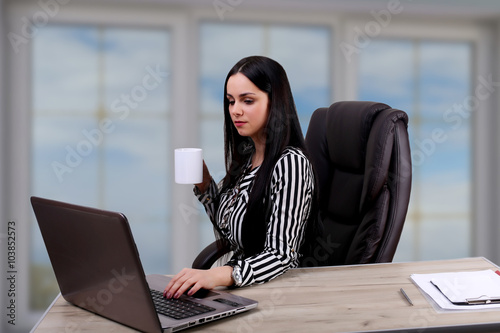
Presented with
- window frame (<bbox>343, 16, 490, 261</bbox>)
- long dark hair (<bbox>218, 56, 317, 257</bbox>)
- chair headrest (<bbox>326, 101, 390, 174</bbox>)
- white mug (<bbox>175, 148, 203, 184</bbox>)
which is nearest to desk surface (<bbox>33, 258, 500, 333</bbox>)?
long dark hair (<bbox>218, 56, 317, 257</bbox>)

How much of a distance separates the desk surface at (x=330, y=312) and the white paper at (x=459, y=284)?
0.07ft

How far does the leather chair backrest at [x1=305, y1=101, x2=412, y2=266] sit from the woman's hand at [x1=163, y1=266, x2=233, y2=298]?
53cm

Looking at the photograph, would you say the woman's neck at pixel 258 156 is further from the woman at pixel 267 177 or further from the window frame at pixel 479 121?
the window frame at pixel 479 121

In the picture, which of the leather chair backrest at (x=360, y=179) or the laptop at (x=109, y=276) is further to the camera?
Answer: the leather chair backrest at (x=360, y=179)

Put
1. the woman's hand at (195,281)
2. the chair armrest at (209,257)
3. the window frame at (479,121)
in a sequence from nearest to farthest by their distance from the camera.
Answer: the woman's hand at (195,281) < the chair armrest at (209,257) < the window frame at (479,121)

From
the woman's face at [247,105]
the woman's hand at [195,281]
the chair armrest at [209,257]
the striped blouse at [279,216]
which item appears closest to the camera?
the woman's hand at [195,281]

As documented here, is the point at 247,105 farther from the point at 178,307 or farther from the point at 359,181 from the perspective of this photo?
the point at 178,307

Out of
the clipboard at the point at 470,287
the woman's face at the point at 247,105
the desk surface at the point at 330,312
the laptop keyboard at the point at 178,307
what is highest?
the woman's face at the point at 247,105

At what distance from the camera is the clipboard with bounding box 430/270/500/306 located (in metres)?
1.18

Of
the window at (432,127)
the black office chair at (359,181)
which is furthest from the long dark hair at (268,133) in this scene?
the window at (432,127)

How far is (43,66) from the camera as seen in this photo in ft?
9.77

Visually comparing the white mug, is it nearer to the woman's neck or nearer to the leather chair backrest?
the woman's neck

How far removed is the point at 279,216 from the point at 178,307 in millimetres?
474

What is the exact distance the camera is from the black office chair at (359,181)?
5.46 ft
